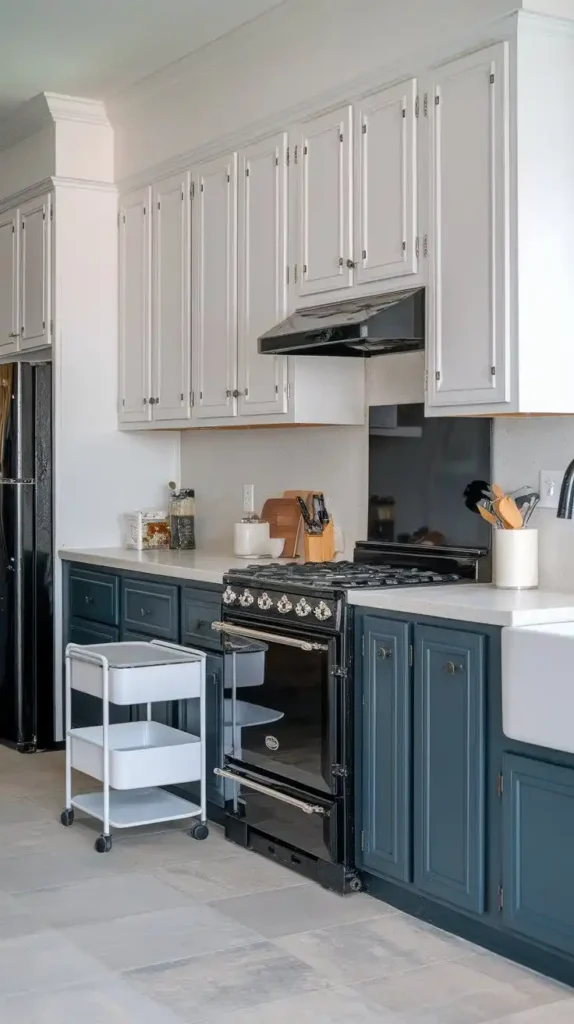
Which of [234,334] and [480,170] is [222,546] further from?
[480,170]

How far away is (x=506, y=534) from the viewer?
11.8 ft

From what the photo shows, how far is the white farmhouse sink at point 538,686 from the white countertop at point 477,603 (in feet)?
0.27

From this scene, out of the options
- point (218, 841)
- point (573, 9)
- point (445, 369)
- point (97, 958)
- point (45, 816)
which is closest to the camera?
point (97, 958)

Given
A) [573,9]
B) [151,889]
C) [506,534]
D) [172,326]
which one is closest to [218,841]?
[151,889]

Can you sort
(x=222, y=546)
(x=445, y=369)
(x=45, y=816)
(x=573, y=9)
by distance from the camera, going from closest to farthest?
1. (x=573, y=9)
2. (x=445, y=369)
3. (x=45, y=816)
4. (x=222, y=546)

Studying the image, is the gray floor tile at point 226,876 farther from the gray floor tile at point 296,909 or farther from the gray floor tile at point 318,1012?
Result: the gray floor tile at point 318,1012

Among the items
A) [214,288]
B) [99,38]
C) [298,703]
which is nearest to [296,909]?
[298,703]

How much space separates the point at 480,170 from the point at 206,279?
165 centimetres

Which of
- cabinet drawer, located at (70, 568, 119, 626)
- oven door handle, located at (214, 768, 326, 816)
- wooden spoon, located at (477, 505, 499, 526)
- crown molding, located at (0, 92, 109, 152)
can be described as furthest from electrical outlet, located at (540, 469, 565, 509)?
crown molding, located at (0, 92, 109, 152)

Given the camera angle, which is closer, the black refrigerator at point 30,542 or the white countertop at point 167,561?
the white countertop at point 167,561

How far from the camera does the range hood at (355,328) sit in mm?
3668

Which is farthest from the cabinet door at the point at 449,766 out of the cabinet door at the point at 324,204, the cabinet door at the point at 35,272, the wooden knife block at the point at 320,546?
the cabinet door at the point at 35,272

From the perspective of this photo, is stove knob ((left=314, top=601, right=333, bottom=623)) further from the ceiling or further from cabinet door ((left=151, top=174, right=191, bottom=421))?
the ceiling

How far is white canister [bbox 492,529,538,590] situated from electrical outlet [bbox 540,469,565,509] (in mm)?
108
